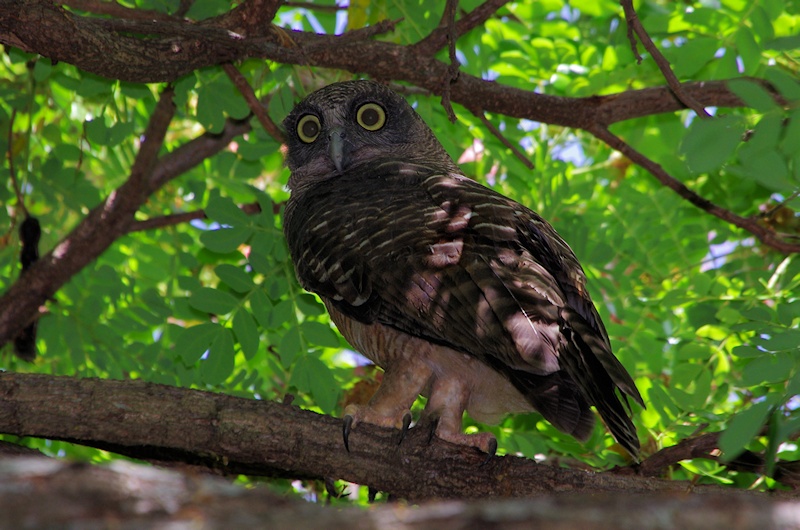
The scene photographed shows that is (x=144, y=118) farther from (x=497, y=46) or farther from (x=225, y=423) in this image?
(x=225, y=423)

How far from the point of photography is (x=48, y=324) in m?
4.85

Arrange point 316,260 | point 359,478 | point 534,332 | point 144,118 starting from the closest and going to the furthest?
1. point 534,332
2. point 359,478
3. point 316,260
4. point 144,118

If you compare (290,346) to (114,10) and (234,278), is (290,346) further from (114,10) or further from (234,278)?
(114,10)

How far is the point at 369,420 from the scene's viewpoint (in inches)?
133

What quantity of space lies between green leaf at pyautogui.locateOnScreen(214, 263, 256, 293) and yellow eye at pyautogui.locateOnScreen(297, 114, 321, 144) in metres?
1.06

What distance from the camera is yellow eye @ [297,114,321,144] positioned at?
4715mm

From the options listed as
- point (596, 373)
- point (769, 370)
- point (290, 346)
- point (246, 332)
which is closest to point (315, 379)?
point (290, 346)

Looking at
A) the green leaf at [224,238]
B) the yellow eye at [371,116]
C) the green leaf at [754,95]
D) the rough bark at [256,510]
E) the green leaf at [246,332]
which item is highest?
the yellow eye at [371,116]

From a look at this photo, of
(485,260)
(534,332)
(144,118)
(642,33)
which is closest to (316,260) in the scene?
(485,260)

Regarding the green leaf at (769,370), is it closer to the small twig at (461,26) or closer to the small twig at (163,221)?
the small twig at (461,26)

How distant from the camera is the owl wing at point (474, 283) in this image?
3.01 metres

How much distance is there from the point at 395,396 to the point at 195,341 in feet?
3.61

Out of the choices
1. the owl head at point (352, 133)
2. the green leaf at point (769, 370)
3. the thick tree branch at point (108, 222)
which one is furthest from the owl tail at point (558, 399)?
the thick tree branch at point (108, 222)

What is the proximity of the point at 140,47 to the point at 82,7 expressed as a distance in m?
0.87
